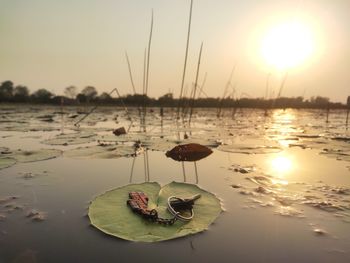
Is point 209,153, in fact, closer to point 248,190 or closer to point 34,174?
point 248,190

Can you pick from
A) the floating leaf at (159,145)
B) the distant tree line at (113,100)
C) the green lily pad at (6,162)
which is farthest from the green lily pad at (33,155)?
the distant tree line at (113,100)

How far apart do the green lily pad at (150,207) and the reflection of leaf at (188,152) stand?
1669mm

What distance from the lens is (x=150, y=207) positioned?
1958 millimetres

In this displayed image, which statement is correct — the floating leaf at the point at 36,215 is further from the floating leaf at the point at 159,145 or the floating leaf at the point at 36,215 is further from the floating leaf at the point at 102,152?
the floating leaf at the point at 159,145

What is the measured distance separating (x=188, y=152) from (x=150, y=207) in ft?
7.75

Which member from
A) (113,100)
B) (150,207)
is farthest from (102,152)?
(113,100)

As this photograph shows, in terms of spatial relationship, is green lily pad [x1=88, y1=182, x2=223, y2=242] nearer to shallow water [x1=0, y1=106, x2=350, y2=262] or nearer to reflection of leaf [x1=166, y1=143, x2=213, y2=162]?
shallow water [x1=0, y1=106, x2=350, y2=262]

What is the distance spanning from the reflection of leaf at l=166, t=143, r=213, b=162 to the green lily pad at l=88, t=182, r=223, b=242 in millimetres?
1669

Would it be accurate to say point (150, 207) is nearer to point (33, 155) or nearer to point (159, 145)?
point (33, 155)

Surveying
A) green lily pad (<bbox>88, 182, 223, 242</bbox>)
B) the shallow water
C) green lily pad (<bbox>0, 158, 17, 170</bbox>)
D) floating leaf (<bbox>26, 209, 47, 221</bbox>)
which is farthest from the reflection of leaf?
floating leaf (<bbox>26, 209, 47, 221</bbox>)

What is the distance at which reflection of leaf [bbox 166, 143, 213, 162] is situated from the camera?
405 centimetres

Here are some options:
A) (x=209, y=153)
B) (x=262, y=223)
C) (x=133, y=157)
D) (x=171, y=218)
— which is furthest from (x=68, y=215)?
(x=209, y=153)

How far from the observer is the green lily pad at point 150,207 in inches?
63.1

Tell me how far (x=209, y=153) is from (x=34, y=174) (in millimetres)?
2313
